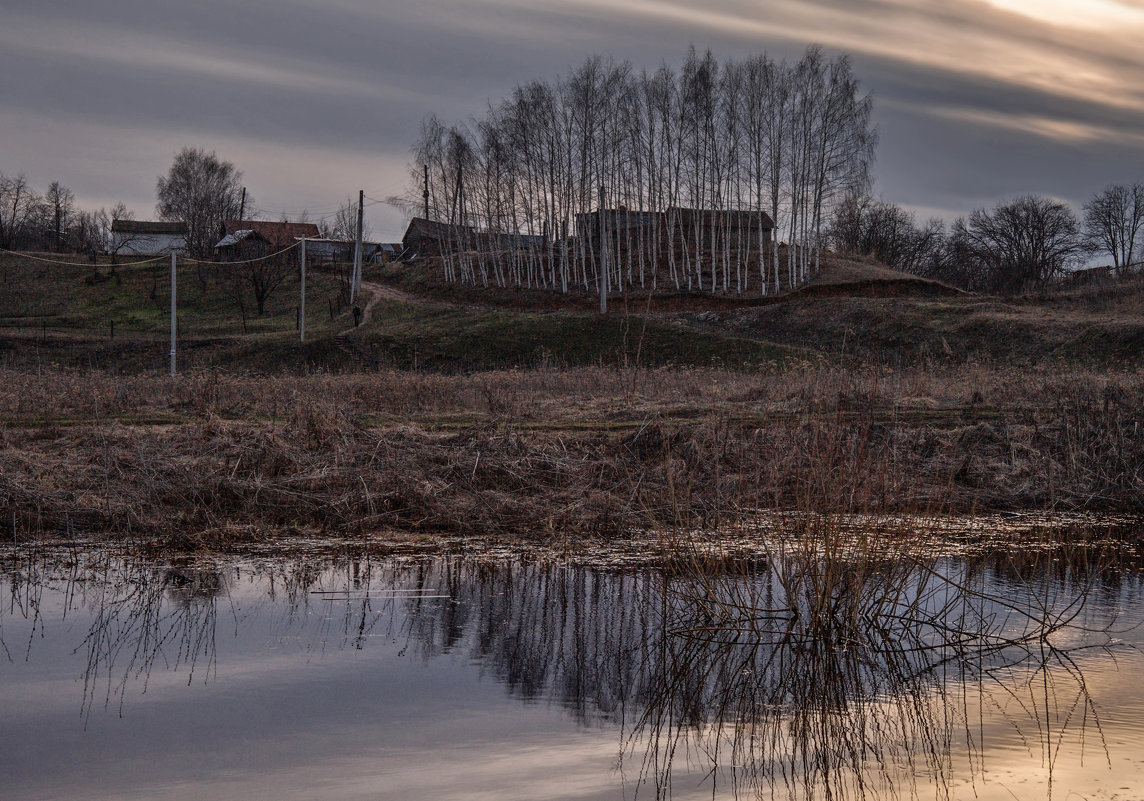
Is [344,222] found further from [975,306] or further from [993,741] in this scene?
[993,741]

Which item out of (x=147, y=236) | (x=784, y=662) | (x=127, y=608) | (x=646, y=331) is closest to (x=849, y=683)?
(x=784, y=662)

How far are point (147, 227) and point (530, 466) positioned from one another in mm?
97628

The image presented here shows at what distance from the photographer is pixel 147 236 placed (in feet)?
328

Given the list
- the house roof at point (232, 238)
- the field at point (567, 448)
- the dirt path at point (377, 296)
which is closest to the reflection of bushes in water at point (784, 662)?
the field at point (567, 448)

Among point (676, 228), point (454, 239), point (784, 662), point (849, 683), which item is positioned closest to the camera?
point (849, 683)

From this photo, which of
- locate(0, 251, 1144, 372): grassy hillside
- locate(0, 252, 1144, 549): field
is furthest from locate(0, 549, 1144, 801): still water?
locate(0, 251, 1144, 372): grassy hillside

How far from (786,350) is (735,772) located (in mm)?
36088

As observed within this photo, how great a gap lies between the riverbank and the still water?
3.36 ft

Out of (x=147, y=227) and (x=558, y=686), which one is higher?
(x=147, y=227)

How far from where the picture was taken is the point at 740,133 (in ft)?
178

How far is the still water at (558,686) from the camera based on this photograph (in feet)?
17.3

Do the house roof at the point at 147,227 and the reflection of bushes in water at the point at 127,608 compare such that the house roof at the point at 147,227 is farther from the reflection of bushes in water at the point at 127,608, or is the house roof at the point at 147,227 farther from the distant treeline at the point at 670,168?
the reflection of bushes in water at the point at 127,608

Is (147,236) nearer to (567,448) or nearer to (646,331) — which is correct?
(646,331)

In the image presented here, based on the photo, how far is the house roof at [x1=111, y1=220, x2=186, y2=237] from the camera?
9887 cm
